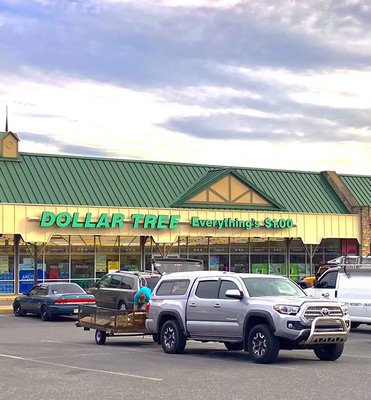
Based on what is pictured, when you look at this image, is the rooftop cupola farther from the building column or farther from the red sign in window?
the building column

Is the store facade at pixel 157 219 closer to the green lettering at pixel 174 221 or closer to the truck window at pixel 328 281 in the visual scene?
the green lettering at pixel 174 221

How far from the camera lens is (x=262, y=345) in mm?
16391

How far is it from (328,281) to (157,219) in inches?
648

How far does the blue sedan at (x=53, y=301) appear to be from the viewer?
3009 centimetres

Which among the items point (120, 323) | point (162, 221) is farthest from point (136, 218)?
point (120, 323)

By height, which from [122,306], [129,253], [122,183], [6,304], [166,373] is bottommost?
[166,373]

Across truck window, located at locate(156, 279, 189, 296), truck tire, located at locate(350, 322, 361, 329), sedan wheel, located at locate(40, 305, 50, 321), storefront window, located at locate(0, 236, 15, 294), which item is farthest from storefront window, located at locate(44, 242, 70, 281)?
truck window, located at locate(156, 279, 189, 296)

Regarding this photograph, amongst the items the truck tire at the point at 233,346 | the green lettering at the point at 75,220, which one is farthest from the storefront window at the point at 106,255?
the truck tire at the point at 233,346

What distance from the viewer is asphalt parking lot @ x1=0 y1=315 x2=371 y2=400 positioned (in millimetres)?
12297

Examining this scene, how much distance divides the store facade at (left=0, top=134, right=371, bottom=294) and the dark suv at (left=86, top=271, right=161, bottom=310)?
1051cm

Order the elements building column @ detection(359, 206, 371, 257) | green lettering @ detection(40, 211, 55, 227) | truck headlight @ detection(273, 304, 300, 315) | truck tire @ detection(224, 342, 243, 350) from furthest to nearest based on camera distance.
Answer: building column @ detection(359, 206, 371, 257) < green lettering @ detection(40, 211, 55, 227) < truck tire @ detection(224, 342, 243, 350) < truck headlight @ detection(273, 304, 300, 315)

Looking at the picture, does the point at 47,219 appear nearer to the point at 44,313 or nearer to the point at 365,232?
the point at 44,313

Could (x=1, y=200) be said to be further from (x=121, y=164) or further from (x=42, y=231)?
(x=121, y=164)

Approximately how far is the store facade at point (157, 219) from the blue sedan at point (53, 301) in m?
6.77
